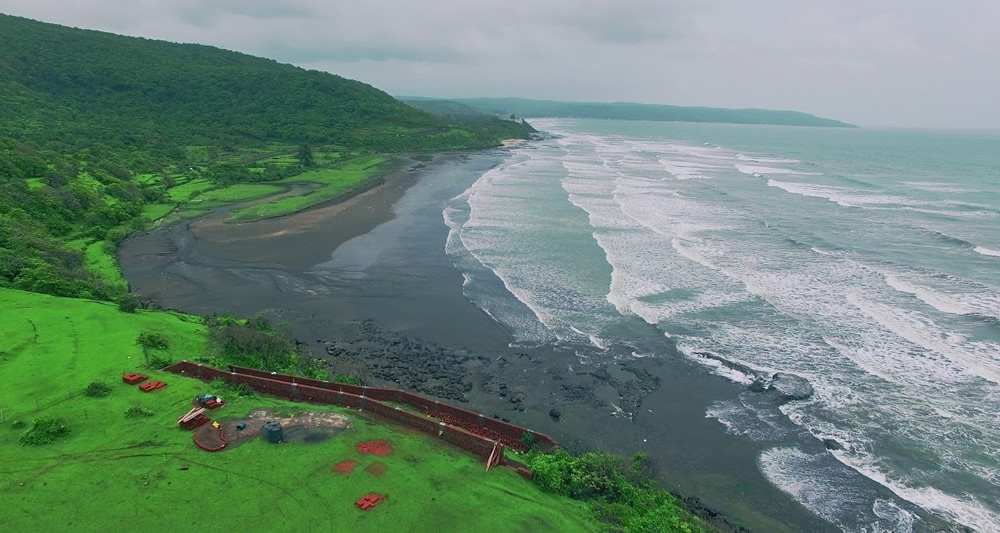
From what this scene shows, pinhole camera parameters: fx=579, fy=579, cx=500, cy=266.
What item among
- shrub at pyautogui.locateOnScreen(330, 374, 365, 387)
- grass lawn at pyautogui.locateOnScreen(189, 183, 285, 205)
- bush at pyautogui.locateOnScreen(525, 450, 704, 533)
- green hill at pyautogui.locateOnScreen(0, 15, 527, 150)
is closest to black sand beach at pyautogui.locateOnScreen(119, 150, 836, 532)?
shrub at pyautogui.locateOnScreen(330, 374, 365, 387)

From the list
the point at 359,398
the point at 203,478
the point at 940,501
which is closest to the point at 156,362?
Answer: the point at 203,478

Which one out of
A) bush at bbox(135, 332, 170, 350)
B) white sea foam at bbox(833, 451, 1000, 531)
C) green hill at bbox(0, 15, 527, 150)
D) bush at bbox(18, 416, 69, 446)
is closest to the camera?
bush at bbox(18, 416, 69, 446)

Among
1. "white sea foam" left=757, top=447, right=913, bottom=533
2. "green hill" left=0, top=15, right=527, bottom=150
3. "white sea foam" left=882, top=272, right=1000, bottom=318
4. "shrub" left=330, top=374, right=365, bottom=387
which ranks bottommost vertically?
"white sea foam" left=757, top=447, right=913, bottom=533

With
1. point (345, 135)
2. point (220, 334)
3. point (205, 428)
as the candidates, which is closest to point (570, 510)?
point (205, 428)

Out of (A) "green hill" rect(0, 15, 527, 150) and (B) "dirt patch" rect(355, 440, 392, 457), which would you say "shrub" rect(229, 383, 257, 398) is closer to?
(B) "dirt patch" rect(355, 440, 392, 457)

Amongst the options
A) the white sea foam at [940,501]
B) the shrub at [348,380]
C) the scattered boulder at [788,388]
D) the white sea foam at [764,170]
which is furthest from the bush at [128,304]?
the white sea foam at [764,170]

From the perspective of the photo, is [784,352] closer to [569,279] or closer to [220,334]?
[569,279]

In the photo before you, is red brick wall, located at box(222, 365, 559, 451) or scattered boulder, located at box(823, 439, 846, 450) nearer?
red brick wall, located at box(222, 365, 559, 451)
